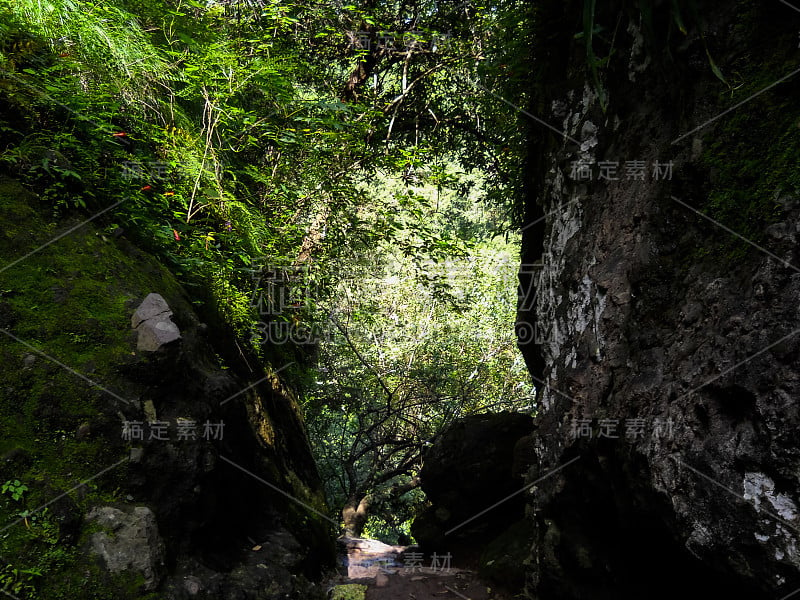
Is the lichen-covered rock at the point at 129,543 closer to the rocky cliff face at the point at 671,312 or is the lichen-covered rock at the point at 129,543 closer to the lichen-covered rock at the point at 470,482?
the rocky cliff face at the point at 671,312

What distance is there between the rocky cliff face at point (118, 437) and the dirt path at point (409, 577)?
7.38 ft

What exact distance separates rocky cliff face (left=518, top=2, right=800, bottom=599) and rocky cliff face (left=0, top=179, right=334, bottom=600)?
2303mm

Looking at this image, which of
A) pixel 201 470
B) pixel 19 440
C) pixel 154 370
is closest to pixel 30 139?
pixel 154 370

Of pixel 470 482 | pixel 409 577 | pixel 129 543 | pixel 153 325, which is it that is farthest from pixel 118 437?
pixel 470 482

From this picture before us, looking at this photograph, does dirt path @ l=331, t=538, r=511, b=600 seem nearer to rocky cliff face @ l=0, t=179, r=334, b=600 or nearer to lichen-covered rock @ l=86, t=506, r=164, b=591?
rocky cliff face @ l=0, t=179, r=334, b=600

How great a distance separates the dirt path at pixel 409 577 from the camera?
19.5ft

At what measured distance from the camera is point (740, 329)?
186 cm

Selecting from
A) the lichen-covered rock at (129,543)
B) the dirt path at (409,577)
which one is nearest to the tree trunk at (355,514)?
the dirt path at (409,577)

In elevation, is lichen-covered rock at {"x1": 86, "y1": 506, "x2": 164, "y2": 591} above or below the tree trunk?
above

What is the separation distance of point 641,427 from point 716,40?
80.4 inches

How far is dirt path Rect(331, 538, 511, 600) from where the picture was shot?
5.93m

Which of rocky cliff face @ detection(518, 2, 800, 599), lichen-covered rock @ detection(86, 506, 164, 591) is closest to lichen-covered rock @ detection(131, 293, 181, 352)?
lichen-covered rock @ detection(86, 506, 164, 591)

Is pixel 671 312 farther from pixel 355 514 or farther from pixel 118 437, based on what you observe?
pixel 355 514

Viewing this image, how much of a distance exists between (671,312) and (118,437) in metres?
3.14
